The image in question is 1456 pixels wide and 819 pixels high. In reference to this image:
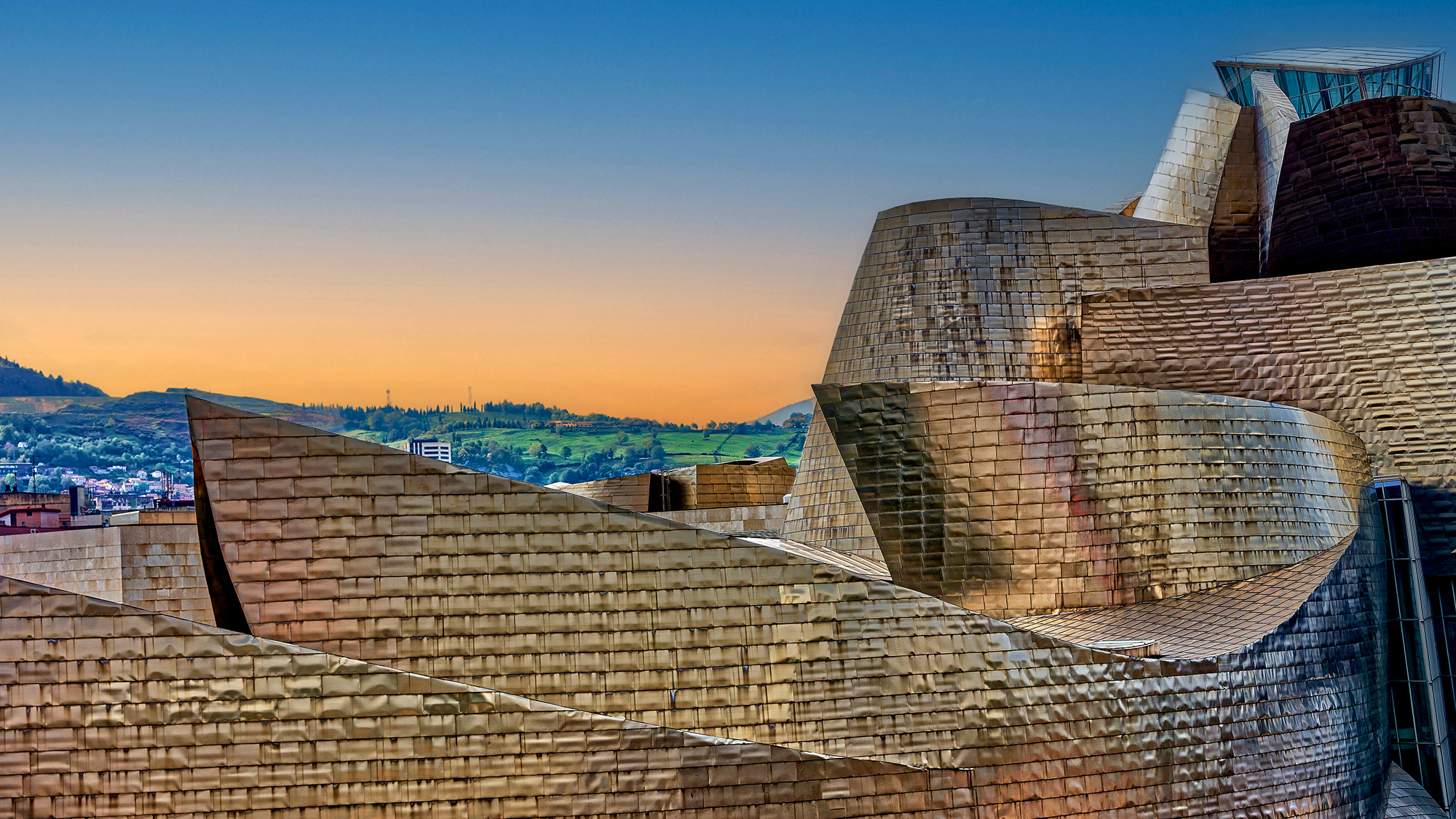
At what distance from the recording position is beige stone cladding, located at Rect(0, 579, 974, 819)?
1166cm

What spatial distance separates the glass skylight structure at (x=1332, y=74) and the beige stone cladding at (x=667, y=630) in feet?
60.6

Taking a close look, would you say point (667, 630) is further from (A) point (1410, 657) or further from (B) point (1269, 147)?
(B) point (1269, 147)

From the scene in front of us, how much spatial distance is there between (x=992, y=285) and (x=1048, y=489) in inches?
206

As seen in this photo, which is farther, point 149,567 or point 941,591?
point 149,567

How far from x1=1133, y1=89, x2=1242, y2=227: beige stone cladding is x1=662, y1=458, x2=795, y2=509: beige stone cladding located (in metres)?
14.4

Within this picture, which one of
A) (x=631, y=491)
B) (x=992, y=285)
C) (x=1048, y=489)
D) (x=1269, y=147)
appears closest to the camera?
(x=1048, y=489)

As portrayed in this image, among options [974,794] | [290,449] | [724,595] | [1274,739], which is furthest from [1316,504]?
[290,449]

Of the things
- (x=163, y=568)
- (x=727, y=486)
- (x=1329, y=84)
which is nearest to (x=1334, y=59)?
(x=1329, y=84)

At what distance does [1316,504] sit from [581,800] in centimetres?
1078

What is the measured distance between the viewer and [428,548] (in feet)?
43.6

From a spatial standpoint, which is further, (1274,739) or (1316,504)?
(1316,504)

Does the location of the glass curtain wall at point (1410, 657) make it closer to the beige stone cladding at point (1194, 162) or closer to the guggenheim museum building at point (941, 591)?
the guggenheim museum building at point (941, 591)

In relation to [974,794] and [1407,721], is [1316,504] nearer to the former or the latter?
[1407,721]

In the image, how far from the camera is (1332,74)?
29641 millimetres
